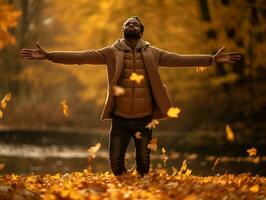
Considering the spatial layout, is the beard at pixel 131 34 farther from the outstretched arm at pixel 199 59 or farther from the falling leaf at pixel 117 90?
the falling leaf at pixel 117 90

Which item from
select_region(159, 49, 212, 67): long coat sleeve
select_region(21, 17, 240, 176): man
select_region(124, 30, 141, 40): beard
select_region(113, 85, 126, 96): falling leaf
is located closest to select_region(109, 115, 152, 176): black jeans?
select_region(21, 17, 240, 176): man

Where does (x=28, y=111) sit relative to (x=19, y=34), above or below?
below

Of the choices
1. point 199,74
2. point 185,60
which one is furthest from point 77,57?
point 199,74

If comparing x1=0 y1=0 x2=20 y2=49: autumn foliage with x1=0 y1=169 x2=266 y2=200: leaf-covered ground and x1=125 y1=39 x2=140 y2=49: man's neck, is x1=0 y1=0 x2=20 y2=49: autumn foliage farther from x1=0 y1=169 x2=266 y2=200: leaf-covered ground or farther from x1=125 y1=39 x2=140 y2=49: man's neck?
x1=0 y1=169 x2=266 y2=200: leaf-covered ground

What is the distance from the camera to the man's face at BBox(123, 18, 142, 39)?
297 inches

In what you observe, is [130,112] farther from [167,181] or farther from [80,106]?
[80,106]

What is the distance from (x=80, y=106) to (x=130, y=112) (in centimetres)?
2605

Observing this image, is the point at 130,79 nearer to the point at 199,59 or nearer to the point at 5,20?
the point at 199,59

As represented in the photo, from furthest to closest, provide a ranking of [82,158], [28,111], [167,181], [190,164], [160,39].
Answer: [28,111] → [160,39] → [82,158] → [190,164] → [167,181]

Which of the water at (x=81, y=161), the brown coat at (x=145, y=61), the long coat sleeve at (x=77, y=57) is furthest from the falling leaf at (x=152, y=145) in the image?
the water at (x=81, y=161)

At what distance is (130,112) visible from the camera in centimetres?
757

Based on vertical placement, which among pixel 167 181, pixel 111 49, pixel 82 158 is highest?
pixel 111 49

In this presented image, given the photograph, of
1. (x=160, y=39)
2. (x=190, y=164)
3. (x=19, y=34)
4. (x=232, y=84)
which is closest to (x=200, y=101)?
(x=232, y=84)

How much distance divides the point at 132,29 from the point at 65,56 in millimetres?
969
